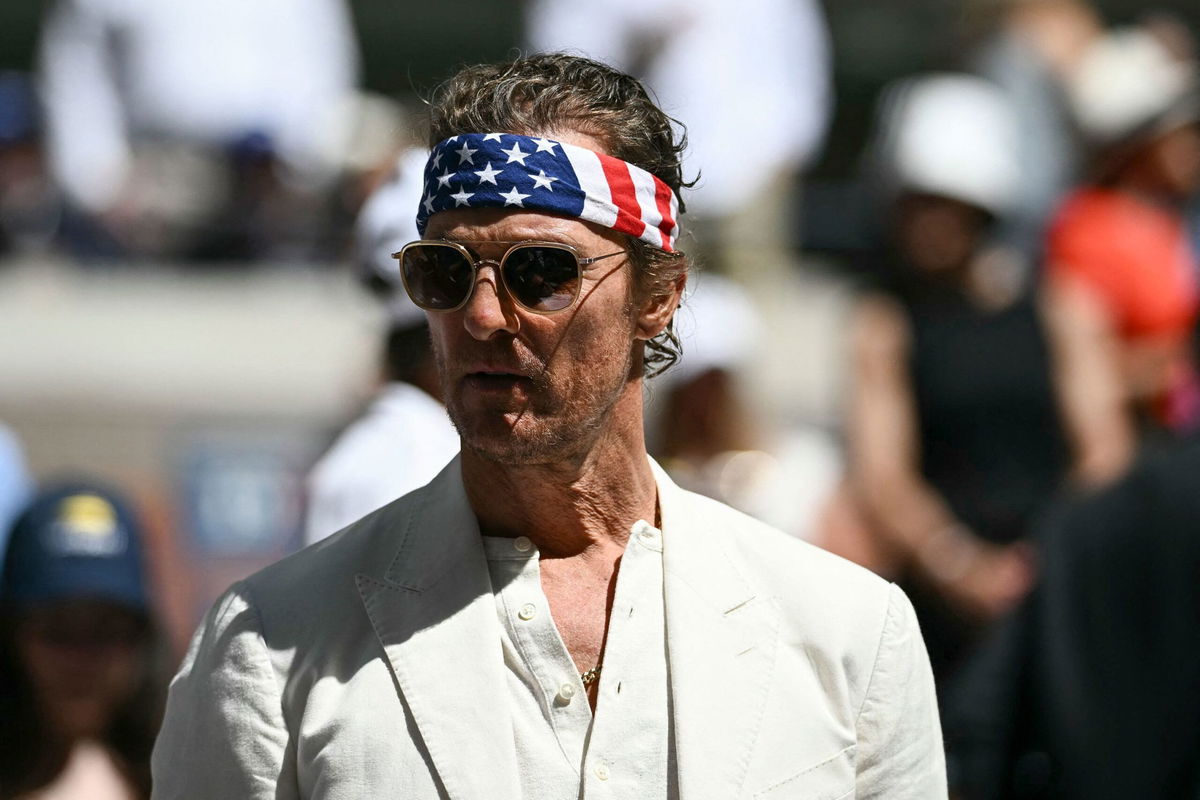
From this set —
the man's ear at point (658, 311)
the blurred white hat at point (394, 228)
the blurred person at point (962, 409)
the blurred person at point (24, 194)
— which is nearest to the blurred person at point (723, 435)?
the blurred person at point (962, 409)

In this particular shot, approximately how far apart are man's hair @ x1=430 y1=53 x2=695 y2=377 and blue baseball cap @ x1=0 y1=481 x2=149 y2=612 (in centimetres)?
193

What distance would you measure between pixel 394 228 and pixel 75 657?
4.15 ft

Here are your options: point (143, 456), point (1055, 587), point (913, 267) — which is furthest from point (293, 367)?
point (1055, 587)

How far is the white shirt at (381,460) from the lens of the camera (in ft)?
12.3

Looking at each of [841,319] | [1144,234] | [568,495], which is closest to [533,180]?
[568,495]

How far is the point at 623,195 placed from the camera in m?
2.62

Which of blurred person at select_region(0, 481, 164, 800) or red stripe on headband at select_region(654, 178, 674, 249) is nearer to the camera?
red stripe on headband at select_region(654, 178, 674, 249)

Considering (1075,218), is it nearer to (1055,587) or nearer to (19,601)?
(1055,587)

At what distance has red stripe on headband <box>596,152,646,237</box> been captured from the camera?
2.61m

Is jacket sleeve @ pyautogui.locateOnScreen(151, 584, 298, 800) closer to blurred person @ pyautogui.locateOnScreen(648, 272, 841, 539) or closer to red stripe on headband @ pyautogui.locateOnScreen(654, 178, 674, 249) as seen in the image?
red stripe on headband @ pyautogui.locateOnScreen(654, 178, 674, 249)

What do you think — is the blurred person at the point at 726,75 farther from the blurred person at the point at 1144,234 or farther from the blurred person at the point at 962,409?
the blurred person at the point at 962,409

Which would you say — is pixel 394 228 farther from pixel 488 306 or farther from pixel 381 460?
pixel 488 306

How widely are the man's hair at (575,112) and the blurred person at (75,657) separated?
196cm

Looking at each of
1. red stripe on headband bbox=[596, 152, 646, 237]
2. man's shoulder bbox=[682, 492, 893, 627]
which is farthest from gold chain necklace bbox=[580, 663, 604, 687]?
red stripe on headband bbox=[596, 152, 646, 237]
